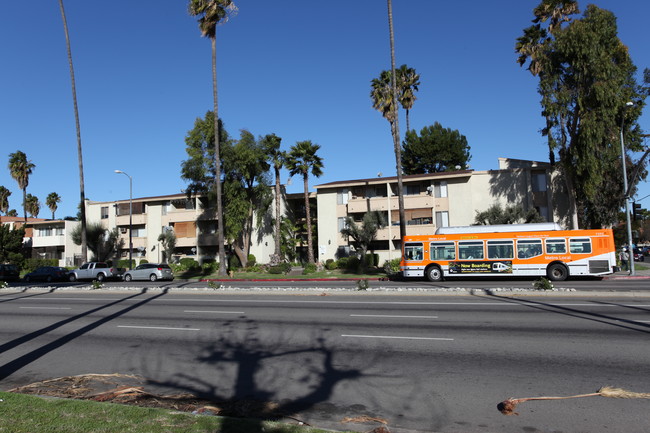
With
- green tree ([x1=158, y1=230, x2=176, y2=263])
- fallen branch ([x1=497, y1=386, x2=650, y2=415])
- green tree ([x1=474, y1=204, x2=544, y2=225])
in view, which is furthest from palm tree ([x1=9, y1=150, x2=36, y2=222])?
fallen branch ([x1=497, y1=386, x2=650, y2=415])

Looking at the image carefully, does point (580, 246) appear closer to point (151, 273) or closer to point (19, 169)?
point (151, 273)

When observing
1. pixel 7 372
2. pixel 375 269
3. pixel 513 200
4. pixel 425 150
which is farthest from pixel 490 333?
pixel 425 150

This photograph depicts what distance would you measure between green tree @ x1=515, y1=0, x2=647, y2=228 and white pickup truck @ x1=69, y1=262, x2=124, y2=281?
3552cm

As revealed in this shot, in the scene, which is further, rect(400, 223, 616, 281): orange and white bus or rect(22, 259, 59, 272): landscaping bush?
rect(22, 259, 59, 272): landscaping bush

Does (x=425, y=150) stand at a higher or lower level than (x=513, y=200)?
higher

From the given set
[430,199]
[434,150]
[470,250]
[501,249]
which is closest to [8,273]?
[430,199]

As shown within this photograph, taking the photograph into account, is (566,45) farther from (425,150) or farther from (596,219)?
(425,150)

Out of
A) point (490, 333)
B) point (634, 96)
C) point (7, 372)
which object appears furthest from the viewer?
point (634, 96)

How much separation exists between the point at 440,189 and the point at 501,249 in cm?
1780

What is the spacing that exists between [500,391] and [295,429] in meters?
3.16

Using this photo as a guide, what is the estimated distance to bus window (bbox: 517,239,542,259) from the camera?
82.2 feet

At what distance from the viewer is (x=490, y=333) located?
1027 cm

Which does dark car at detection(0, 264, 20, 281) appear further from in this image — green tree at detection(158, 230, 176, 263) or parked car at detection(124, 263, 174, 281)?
green tree at detection(158, 230, 176, 263)

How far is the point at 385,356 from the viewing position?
27.8 feet
